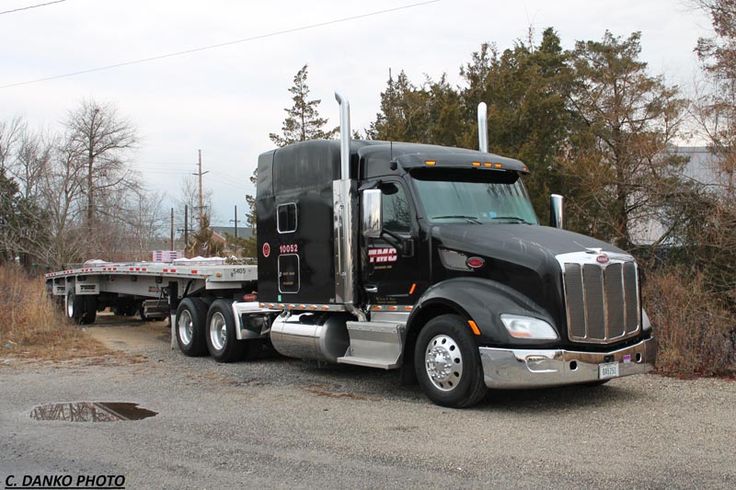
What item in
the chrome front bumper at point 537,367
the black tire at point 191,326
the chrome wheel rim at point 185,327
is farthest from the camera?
the chrome wheel rim at point 185,327

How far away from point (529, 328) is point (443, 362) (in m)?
1.00

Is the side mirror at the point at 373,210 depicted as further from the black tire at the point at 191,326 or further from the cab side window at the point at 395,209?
the black tire at the point at 191,326

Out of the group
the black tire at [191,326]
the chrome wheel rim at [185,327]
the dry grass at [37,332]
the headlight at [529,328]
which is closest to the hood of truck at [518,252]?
the headlight at [529,328]

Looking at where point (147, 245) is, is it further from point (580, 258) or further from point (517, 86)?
point (580, 258)

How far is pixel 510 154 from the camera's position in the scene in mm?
16156

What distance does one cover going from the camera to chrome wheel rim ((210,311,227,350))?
11.4 metres

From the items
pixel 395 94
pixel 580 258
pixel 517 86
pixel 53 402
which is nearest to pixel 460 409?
pixel 580 258

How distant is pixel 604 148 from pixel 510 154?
2.98 metres

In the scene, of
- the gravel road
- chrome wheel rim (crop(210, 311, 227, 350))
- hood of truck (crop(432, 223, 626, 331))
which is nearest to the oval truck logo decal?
hood of truck (crop(432, 223, 626, 331))

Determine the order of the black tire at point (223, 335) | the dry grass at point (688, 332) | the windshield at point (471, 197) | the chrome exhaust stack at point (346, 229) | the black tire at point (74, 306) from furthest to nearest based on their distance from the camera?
the black tire at point (74, 306), the black tire at point (223, 335), the dry grass at point (688, 332), the chrome exhaust stack at point (346, 229), the windshield at point (471, 197)

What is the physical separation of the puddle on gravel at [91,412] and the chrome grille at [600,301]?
4387mm

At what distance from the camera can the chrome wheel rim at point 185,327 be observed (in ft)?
39.8

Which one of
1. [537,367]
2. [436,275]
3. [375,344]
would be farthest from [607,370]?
[375,344]

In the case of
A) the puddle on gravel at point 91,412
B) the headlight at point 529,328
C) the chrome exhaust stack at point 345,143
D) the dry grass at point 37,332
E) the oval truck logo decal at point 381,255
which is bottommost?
the puddle on gravel at point 91,412
